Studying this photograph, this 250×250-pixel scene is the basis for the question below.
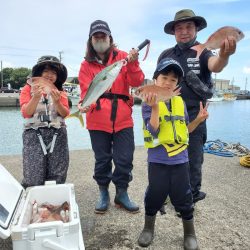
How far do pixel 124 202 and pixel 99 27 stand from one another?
2.18 meters

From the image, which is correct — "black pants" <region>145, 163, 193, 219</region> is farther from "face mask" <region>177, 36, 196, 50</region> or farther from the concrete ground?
"face mask" <region>177, 36, 196, 50</region>

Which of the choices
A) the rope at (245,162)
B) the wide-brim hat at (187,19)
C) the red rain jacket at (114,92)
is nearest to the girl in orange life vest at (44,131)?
the red rain jacket at (114,92)

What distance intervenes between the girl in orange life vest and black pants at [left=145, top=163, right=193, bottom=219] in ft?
3.87

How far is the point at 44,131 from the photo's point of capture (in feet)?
11.9

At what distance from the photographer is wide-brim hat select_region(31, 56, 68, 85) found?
3.61 meters

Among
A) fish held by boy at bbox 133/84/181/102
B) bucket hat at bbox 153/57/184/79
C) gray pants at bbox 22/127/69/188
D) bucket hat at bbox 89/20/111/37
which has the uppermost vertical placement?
bucket hat at bbox 89/20/111/37

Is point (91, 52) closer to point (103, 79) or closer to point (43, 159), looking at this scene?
point (103, 79)

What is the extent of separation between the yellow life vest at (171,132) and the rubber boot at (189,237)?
74cm

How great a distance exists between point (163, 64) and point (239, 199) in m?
2.52

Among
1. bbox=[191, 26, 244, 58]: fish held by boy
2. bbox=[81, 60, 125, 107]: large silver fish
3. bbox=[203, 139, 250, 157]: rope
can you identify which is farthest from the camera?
bbox=[203, 139, 250, 157]: rope

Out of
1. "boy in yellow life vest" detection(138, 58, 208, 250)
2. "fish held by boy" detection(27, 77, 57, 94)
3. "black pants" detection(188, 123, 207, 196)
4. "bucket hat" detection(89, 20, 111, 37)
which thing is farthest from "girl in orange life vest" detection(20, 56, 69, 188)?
"black pants" detection(188, 123, 207, 196)

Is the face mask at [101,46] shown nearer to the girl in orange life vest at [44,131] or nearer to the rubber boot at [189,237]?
the girl in orange life vest at [44,131]

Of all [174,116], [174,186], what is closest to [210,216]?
[174,186]

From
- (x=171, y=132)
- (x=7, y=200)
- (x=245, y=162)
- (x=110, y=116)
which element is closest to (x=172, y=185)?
(x=171, y=132)
